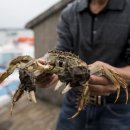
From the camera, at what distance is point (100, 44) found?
206cm

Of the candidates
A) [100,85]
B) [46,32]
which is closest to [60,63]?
[100,85]

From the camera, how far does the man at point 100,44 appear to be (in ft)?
6.61

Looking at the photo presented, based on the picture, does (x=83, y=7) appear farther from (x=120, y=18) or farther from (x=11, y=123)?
(x=11, y=123)

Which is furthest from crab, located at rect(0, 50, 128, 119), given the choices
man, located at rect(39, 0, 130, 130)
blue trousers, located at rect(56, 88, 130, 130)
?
blue trousers, located at rect(56, 88, 130, 130)

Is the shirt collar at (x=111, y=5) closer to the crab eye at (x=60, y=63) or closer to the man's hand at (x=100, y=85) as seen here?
the man's hand at (x=100, y=85)

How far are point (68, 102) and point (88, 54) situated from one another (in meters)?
0.30

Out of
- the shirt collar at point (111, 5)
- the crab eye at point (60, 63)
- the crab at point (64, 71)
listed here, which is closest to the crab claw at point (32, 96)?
the crab at point (64, 71)

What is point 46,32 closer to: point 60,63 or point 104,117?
point 104,117

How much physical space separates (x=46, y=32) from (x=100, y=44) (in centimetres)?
267

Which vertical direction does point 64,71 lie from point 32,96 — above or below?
above

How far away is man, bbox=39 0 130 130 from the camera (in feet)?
6.61

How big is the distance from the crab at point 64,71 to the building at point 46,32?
2.88 m

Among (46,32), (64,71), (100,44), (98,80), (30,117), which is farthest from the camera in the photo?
(46,32)

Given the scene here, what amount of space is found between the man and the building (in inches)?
88.8
